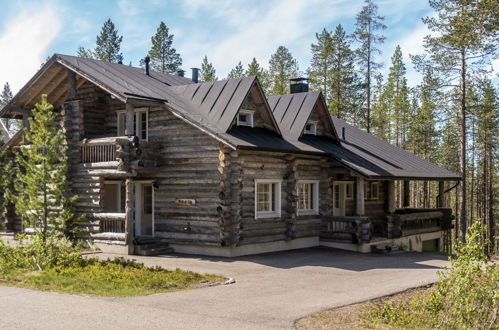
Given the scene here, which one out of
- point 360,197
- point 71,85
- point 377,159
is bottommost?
point 360,197

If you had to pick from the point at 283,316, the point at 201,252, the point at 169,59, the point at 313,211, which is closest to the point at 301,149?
the point at 313,211

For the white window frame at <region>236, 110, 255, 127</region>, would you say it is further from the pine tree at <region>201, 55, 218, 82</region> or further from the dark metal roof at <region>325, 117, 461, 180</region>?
the pine tree at <region>201, 55, 218, 82</region>

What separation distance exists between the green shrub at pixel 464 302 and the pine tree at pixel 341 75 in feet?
113

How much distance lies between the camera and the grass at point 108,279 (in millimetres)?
12656

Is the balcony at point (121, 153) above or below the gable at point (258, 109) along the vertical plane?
below

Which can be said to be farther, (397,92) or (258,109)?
(397,92)

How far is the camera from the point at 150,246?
19875 millimetres

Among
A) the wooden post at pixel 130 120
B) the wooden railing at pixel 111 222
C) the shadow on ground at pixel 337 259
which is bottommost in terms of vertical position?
the shadow on ground at pixel 337 259

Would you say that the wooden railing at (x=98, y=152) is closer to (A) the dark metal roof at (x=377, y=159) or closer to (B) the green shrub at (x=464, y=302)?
(A) the dark metal roof at (x=377, y=159)

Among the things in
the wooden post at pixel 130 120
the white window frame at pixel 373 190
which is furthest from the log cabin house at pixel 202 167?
the white window frame at pixel 373 190

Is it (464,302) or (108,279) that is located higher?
(464,302)

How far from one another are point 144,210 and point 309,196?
272 inches

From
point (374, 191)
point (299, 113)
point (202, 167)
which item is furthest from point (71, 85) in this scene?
point (374, 191)

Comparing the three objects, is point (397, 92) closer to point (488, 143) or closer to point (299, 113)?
point (488, 143)
